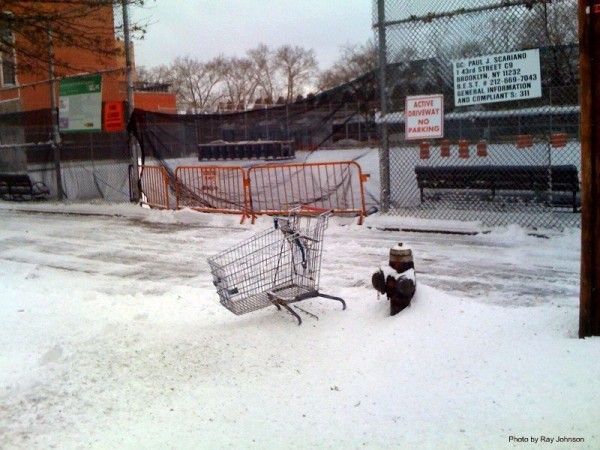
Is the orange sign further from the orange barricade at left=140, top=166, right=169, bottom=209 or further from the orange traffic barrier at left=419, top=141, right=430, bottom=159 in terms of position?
the orange traffic barrier at left=419, top=141, right=430, bottom=159

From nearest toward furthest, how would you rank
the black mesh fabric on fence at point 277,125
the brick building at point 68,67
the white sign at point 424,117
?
1. the white sign at point 424,117
2. the brick building at point 68,67
3. the black mesh fabric on fence at point 277,125

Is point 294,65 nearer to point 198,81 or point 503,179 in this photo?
point 198,81

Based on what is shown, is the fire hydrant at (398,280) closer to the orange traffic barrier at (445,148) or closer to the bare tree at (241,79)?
the orange traffic barrier at (445,148)

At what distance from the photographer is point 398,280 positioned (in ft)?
18.1

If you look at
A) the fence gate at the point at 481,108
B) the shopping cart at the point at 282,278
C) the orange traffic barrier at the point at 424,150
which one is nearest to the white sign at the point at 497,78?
the fence gate at the point at 481,108

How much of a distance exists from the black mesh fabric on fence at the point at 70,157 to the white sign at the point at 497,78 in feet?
30.1

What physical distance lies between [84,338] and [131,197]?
1068cm

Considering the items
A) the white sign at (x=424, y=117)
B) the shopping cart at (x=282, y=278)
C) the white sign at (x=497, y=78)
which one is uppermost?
the white sign at (x=497, y=78)

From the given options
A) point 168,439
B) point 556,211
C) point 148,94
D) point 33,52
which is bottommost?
point 168,439

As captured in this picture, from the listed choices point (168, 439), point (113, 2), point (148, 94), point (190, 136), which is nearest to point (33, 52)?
point (113, 2)

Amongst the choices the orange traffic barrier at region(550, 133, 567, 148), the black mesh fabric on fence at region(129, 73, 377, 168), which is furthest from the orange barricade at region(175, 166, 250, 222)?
the orange traffic barrier at region(550, 133, 567, 148)

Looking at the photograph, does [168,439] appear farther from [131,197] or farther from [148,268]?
[131,197]

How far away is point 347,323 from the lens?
586 centimetres

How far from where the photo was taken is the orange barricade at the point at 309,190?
1264cm
